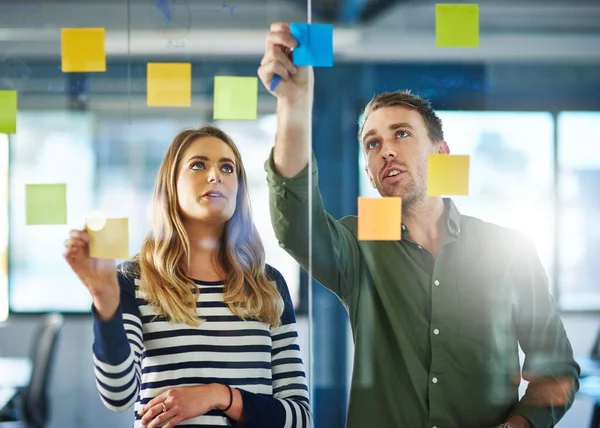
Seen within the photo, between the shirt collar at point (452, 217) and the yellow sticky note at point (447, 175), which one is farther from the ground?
the yellow sticky note at point (447, 175)

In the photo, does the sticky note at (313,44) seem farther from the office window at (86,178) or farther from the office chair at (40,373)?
the office chair at (40,373)

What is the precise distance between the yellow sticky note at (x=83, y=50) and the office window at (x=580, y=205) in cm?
120

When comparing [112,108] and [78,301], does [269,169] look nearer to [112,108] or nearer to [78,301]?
[112,108]

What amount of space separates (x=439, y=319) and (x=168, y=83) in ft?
2.93

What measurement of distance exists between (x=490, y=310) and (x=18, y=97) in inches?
51.9

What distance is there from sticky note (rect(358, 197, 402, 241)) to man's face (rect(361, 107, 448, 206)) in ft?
0.08

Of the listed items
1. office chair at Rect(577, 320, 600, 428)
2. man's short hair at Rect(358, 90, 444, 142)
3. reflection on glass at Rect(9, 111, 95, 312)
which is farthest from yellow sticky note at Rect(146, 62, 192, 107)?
office chair at Rect(577, 320, 600, 428)

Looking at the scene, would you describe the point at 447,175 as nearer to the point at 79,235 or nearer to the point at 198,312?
the point at 198,312

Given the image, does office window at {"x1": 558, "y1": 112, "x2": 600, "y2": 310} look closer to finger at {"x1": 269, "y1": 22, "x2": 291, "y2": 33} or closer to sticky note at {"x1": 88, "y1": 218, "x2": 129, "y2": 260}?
finger at {"x1": 269, "y1": 22, "x2": 291, "y2": 33}

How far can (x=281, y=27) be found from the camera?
1.63m

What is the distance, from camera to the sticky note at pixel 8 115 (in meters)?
1.69

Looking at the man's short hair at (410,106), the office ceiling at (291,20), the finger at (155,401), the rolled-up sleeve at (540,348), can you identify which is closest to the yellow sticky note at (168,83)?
the office ceiling at (291,20)

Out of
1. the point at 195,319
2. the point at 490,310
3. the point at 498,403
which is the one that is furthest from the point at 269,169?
the point at 498,403

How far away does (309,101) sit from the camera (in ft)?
5.41
